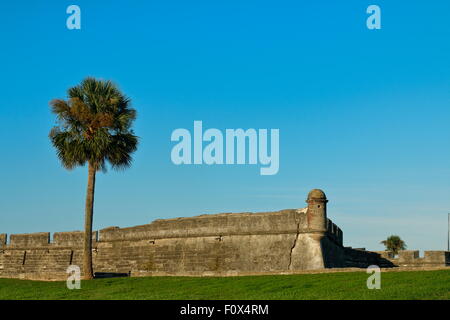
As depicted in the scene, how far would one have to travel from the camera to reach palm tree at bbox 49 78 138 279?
26734mm

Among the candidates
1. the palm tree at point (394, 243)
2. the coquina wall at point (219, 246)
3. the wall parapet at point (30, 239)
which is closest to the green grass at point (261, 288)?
the coquina wall at point (219, 246)

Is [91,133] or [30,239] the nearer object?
[91,133]

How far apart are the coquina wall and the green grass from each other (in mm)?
2585

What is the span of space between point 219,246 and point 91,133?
8222 mm

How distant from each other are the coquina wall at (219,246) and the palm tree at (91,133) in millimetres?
4736

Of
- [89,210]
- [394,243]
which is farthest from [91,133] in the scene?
[394,243]

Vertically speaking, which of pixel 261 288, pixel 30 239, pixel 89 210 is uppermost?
pixel 89 210

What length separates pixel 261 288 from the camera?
18172 mm

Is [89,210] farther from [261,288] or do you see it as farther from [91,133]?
[261,288]

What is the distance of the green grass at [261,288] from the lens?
15359mm

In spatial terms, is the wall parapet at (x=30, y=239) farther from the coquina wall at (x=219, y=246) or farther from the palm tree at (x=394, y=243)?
the palm tree at (x=394, y=243)

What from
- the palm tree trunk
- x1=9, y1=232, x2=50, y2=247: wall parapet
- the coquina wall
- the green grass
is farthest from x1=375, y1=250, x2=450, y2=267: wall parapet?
x1=9, y1=232, x2=50, y2=247: wall parapet

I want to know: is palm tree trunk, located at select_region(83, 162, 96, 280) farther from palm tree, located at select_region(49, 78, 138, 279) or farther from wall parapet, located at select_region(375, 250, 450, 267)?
wall parapet, located at select_region(375, 250, 450, 267)
